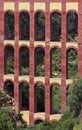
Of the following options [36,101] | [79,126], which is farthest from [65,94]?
[79,126]

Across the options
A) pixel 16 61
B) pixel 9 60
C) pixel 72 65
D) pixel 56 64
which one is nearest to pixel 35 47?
pixel 16 61

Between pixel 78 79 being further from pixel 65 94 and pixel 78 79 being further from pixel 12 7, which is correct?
pixel 12 7

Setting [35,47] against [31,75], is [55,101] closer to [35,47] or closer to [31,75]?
[31,75]

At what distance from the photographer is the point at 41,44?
8106 cm

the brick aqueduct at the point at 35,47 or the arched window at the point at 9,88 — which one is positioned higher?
the brick aqueduct at the point at 35,47

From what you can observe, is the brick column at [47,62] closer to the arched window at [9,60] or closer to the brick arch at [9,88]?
the arched window at [9,60]

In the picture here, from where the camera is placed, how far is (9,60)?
3583 inches

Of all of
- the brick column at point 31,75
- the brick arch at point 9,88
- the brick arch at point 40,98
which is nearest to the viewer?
the brick column at point 31,75

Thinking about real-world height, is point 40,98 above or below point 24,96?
below

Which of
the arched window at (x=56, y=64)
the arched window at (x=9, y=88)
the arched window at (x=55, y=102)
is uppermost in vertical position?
the arched window at (x=56, y=64)

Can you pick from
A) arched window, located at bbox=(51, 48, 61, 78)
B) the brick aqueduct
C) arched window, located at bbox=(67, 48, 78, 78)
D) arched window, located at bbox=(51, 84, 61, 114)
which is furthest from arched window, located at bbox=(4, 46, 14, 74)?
arched window, located at bbox=(67, 48, 78, 78)

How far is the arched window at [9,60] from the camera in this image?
3287 inches

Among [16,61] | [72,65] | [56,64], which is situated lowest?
[56,64]

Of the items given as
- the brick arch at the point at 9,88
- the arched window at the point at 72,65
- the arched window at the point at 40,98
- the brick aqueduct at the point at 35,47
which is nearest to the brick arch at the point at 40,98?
the arched window at the point at 40,98
